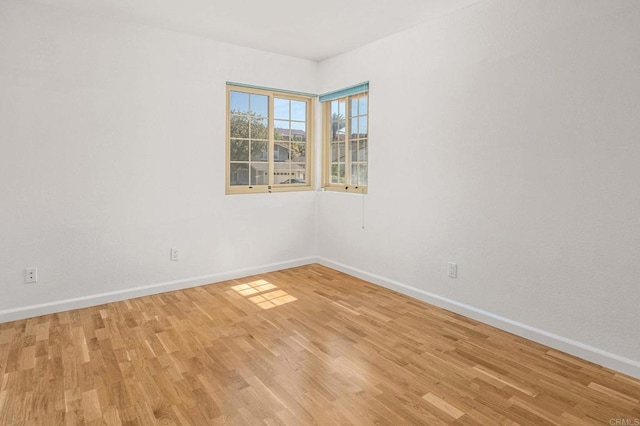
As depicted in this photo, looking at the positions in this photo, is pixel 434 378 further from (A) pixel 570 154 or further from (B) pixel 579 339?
(A) pixel 570 154

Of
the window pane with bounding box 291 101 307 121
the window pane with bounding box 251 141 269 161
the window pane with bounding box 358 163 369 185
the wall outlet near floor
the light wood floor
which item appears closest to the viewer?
the light wood floor

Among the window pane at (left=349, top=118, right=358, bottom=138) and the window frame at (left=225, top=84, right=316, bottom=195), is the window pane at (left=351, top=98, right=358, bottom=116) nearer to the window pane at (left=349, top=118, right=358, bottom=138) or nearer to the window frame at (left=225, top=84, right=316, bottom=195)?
the window pane at (left=349, top=118, right=358, bottom=138)

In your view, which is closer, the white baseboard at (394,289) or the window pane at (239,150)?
the white baseboard at (394,289)

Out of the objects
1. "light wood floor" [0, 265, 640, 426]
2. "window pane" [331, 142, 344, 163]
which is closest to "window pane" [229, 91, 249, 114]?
"window pane" [331, 142, 344, 163]

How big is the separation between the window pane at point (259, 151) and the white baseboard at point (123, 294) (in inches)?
49.1

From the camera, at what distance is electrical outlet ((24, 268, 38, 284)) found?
10.7 ft

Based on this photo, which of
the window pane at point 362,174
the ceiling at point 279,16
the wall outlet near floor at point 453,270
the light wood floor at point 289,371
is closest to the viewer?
the light wood floor at point 289,371

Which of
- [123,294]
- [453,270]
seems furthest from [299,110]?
[123,294]

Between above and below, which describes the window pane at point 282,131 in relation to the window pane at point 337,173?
above

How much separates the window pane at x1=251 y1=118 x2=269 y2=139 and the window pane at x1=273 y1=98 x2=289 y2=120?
0.17 m

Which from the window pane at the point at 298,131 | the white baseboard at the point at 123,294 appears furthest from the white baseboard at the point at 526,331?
the window pane at the point at 298,131

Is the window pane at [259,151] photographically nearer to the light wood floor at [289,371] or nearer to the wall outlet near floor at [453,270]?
the light wood floor at [289,371]

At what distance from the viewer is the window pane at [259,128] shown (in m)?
4.55

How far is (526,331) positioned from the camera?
2932 mm
